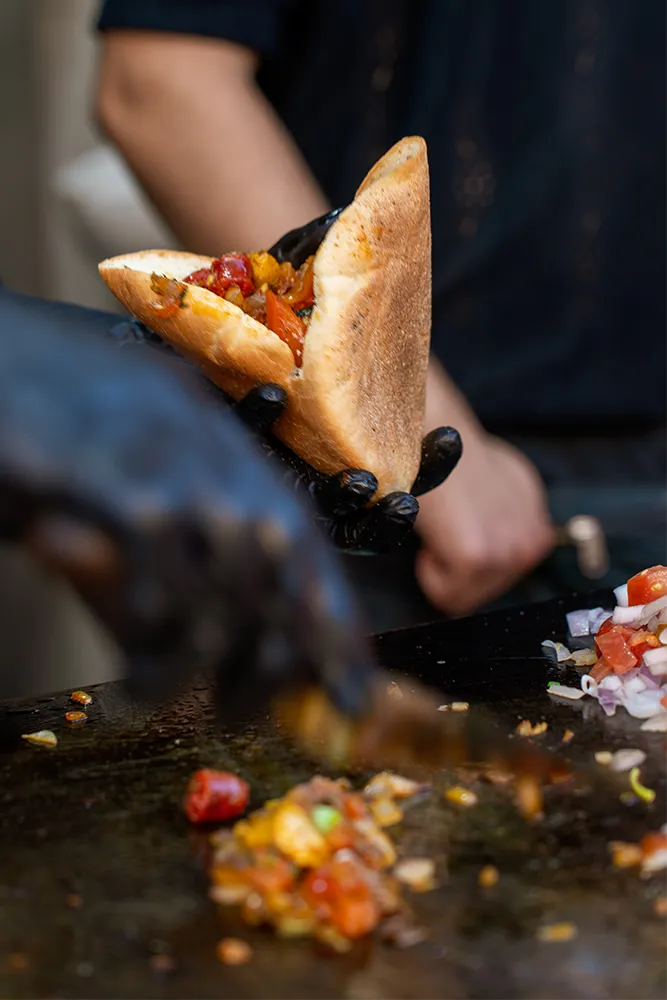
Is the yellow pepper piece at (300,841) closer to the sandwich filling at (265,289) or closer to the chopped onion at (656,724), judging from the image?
the chopped onion at (656,724)

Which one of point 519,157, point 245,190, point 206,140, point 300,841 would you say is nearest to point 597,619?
point 300,841

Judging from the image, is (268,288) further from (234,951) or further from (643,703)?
(234,951)

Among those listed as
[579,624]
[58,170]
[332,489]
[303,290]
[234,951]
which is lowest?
[579,624]

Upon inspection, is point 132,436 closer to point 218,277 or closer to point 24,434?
point 24,434

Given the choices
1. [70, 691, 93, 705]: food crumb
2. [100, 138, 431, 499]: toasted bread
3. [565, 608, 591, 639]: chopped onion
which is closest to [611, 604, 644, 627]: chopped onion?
[565, 608, 591, 639]: chopped onion

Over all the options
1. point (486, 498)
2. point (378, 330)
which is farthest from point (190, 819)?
point (486, 498)

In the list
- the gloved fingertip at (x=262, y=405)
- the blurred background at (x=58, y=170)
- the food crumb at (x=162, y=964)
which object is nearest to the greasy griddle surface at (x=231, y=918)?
the food crumb at (x=162, y=964)
